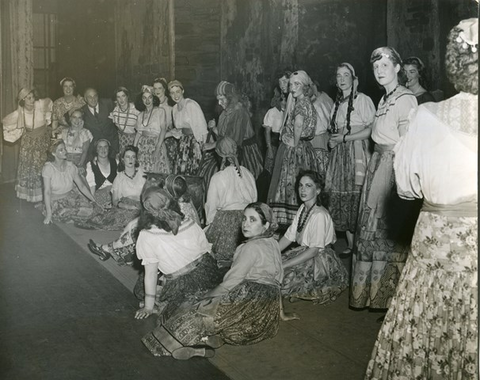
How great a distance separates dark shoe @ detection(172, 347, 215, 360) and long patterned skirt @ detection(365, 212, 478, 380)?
1.14 metres

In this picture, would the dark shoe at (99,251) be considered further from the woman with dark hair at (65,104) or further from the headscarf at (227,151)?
the woman with dark hair at (65,104)

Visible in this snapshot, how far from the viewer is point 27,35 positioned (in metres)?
8.99

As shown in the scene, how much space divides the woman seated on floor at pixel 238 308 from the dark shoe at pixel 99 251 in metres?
1.92

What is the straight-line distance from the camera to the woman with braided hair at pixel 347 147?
5004 millimetres

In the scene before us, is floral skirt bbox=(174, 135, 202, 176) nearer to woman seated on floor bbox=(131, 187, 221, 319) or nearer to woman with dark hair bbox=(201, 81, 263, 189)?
woman with dark hair bbox=(201, 81, 263, 189)

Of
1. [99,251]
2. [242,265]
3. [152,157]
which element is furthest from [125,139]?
[242,265]

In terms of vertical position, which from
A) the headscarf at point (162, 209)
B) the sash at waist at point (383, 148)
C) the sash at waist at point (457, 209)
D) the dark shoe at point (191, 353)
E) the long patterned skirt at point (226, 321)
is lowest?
the dark shoe at point (191, 353)

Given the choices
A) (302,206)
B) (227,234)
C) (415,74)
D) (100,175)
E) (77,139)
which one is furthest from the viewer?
(77,139)

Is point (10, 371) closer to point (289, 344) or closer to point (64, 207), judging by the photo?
point (289, 344)

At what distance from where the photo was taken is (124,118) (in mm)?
7980

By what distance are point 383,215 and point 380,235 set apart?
0.12 metres

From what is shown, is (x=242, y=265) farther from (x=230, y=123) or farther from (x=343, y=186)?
(x=230, y=123)

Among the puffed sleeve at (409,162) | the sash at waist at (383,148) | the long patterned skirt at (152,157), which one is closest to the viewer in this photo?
the puffed sleeve at (409,162)

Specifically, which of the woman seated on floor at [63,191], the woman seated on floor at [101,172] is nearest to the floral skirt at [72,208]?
the woman seated on floor at [63,191]
